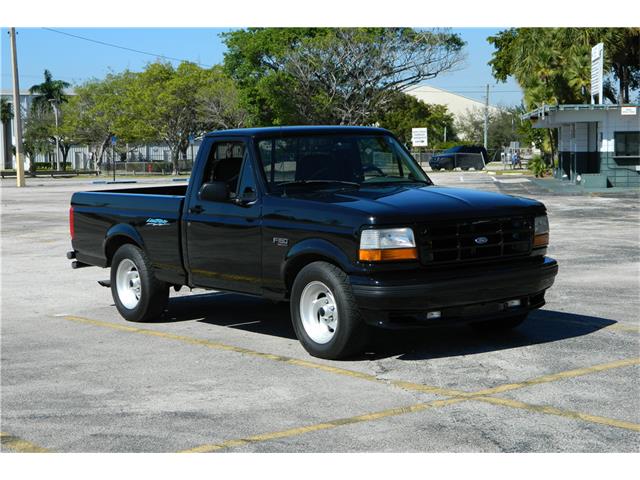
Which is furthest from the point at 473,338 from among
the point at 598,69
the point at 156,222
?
the point at 598,69

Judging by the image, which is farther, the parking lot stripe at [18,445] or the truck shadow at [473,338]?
the truck shadow at [473,338]

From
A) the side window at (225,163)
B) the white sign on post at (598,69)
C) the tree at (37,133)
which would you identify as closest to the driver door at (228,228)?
the side window at (225,163)

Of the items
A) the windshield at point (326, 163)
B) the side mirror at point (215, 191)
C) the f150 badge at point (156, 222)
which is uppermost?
the windshield at point (326, 163)

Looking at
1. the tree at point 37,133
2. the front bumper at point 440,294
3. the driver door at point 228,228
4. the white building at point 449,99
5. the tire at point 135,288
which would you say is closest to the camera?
the front bumper at point 440,294

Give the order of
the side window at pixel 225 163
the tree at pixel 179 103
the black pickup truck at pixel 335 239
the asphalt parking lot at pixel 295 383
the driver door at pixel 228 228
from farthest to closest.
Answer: the tree at pixel 179 103, the side window at pixel 225 163, the driver door at pixel 228 228, the black pickup truck at pixel 335 239, the asphalt parking lot at pixel 295 383

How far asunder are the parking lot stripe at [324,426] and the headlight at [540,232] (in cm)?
229

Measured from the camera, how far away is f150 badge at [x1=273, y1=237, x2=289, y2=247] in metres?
8.20

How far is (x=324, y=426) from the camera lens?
5992mm

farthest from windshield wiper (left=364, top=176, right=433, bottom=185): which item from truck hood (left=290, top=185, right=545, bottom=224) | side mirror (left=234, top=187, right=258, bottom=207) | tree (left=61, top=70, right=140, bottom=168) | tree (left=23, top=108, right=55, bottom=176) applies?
tree (left=23, top=108, right=55, bottom=176)

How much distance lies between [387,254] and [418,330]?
1.92 m

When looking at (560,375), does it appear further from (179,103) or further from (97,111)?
(97,111)

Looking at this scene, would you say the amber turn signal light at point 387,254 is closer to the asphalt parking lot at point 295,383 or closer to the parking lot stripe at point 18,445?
the asphalt parking lot at point 295,383

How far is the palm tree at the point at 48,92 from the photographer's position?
116875 mm

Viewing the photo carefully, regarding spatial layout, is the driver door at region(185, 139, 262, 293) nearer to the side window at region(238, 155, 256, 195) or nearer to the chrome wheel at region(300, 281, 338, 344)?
the side window at region(238, 155, 256, 195)
